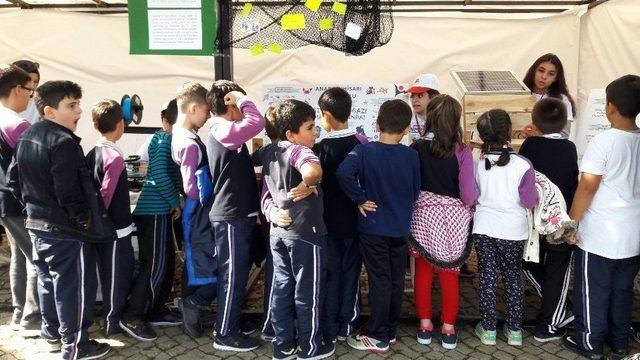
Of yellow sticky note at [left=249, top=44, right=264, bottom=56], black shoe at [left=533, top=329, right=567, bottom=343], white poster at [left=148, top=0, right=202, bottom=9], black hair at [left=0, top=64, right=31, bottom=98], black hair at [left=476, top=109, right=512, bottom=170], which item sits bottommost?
black shoe at [left=533, top=329, right=567, bottom=343]

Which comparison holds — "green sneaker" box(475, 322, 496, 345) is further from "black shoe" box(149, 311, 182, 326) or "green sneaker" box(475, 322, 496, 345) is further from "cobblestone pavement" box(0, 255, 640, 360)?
"black shoe" box(149, 311, 182, 326)

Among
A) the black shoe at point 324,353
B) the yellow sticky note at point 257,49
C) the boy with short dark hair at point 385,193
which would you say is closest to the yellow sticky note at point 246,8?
the yellow sticky note at point 257,49

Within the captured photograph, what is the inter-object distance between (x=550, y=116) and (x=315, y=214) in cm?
153

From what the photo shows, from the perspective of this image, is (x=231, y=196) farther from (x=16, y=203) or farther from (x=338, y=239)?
(x=16, y=203)

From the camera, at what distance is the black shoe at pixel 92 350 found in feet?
9.40

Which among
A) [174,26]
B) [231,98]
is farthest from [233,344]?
[174,26]

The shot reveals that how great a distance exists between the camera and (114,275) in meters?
3.02

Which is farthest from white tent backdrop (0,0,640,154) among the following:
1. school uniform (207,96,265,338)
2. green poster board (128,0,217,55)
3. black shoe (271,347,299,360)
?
black shoe (271,347,299,360)

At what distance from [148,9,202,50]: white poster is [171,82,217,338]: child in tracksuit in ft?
2.06

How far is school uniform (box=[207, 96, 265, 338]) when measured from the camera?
8.91ft

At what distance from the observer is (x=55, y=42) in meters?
5.62

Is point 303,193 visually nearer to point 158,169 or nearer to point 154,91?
point 158,169

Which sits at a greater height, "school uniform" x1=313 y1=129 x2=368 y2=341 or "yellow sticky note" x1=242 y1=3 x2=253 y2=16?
"yellow sticky note" x1=242 y1=3 x2=253 y2=16

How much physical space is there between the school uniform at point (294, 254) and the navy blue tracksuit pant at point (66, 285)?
1054 mm
